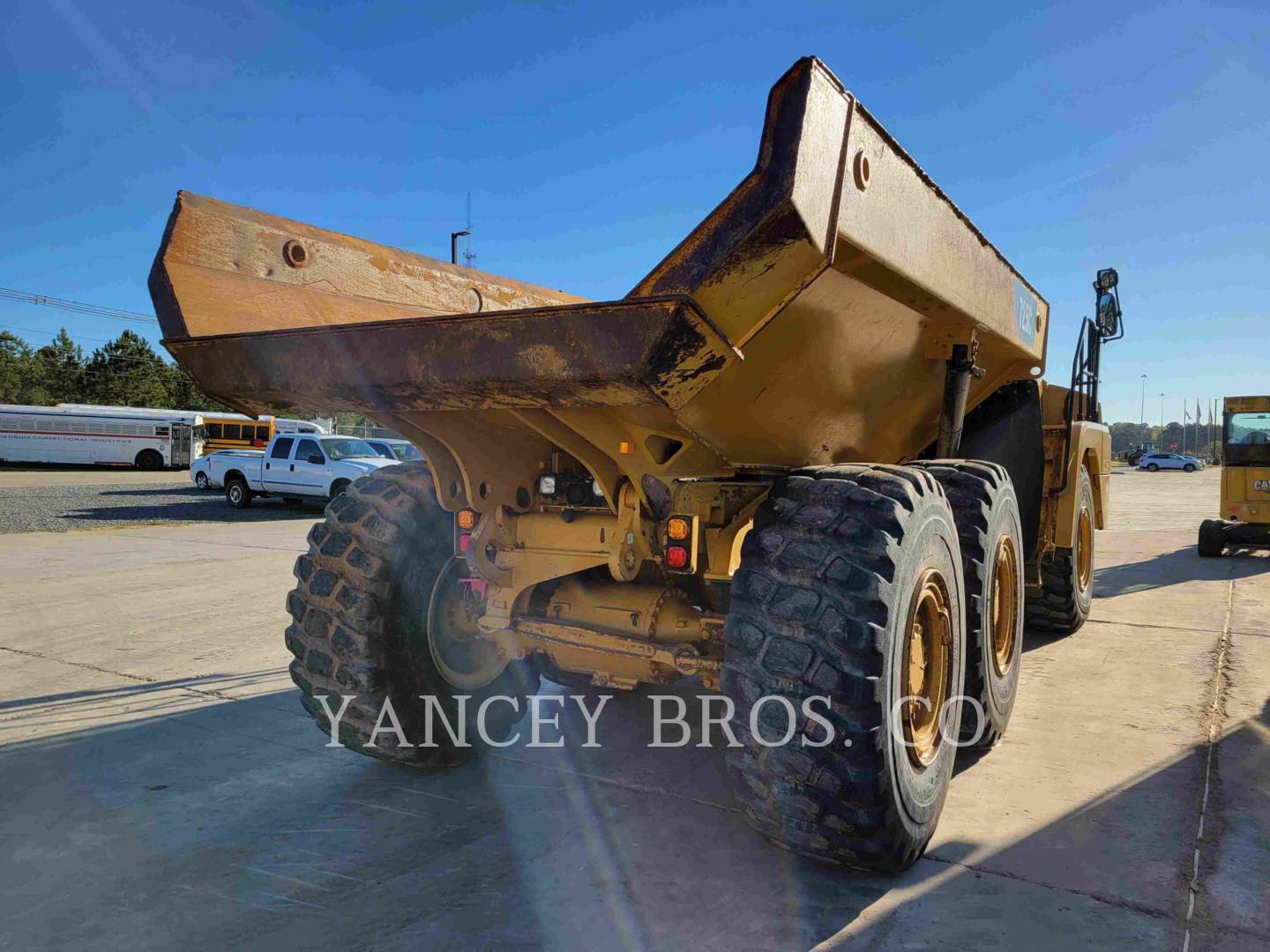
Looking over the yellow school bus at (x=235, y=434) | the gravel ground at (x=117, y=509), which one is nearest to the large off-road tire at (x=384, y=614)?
the gravel ground at (x=117, y=509)

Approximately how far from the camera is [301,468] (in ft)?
67.8

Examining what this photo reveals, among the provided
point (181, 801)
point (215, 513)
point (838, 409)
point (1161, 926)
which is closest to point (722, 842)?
point (1161, 926)

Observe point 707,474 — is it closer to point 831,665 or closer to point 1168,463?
point 831,665

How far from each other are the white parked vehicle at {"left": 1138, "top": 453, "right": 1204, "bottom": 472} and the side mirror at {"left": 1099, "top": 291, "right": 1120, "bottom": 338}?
6073 centimetres

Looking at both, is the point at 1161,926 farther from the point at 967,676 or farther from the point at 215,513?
the point at 215,513

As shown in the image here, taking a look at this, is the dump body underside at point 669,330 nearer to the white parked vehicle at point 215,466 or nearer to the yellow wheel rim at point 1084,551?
the yellow wheel rim at point 1084,551

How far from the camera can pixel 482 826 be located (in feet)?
11.6

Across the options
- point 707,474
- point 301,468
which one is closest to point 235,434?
point 301,468

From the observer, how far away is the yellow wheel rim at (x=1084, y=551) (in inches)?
283

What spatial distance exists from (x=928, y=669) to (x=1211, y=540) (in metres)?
11.3

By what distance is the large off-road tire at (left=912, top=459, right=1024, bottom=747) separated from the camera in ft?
13.1

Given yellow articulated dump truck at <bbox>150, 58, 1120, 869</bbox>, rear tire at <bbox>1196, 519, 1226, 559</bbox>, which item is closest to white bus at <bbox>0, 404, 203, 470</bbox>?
rear tire at <bbox>1196, 519, 1226, 559</bbox>

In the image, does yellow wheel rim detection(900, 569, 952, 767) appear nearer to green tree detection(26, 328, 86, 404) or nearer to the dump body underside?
the dump body underside

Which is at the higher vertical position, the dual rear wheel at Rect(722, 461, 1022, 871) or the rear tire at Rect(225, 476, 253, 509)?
the dual rear wheel at Rect(722, 461, 1022, 871)
